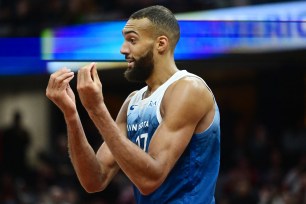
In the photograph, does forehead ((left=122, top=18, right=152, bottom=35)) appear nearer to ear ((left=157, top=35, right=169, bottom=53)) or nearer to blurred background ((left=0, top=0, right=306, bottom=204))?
ear ((left=157, top=35, right=169, bottom=53))

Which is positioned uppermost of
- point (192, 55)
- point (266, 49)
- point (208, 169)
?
point (208, 169)

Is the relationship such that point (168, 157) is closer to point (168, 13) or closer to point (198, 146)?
point (198, 146)

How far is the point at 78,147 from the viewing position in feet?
15.4

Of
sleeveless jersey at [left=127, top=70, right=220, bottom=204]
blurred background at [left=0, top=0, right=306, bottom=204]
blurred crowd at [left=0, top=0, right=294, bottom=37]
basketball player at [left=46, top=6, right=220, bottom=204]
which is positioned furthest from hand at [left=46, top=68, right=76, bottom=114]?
blurred crowd at [left=0, top=0, right=294, bottom=37]

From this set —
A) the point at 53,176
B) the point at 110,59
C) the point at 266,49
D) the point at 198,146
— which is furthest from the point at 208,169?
the point at 53,176

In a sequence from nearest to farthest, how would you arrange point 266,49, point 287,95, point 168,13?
point 168,13 → point 266,49 → point 287,95

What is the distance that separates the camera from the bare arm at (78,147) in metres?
4.51

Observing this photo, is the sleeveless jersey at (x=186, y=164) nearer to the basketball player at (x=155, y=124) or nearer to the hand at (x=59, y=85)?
the basketball player at (x=155, y=124)

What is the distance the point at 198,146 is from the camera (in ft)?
15.2

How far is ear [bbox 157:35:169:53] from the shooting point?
4.71 m

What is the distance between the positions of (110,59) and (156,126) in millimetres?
1620

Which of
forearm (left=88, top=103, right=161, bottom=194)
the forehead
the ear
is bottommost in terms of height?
forearm (left=88, top=103, right=161, bottom=194)

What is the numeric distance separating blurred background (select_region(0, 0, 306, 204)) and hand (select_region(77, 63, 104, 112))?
4.02m

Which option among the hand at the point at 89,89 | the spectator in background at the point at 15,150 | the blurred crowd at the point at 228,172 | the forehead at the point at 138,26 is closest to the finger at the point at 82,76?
the hand at the point at 89,89
